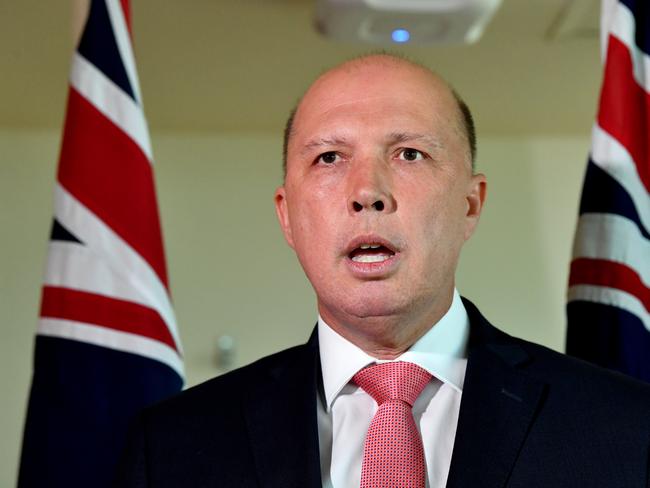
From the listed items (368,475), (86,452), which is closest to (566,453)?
(368,475)

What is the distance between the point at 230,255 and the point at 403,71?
4694 millimetres

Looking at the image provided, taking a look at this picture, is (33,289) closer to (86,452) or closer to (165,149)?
(165,149)

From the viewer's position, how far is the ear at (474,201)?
1478 millimetres

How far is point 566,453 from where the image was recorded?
125 centimetres

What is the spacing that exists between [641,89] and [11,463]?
4705 mm

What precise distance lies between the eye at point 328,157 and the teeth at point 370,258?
0.18m

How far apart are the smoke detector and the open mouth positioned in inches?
79.4

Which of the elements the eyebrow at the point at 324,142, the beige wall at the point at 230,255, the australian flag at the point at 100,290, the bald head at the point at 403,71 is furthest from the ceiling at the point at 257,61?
the eyebrow at the point at 324,142

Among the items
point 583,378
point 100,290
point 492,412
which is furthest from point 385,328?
point 100,290

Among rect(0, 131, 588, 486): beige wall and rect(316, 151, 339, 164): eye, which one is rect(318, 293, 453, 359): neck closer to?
rect(316, 151, 339, 164): eye

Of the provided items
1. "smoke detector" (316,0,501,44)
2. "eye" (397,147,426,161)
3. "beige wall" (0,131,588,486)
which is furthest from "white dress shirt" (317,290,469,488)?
"beige wall" (0,131,588,486)

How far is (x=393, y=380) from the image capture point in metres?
→ 1.37

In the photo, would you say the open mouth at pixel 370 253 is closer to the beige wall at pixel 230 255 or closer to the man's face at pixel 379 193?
the man's face at pixel 379 193

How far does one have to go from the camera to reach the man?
1.28 meters
